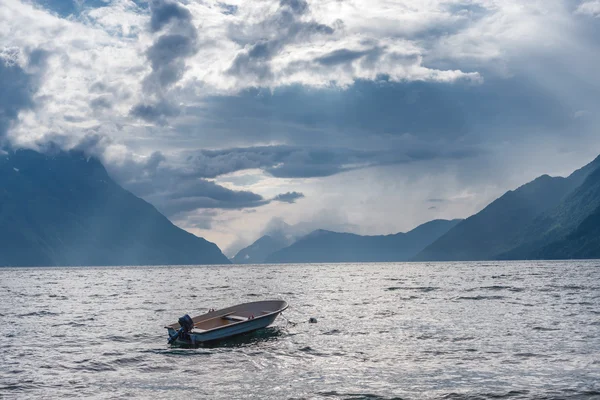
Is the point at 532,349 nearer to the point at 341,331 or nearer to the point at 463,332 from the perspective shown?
the point at 463,332

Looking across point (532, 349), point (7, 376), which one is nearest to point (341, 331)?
point (532, 349)

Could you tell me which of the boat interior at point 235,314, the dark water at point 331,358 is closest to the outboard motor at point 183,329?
the dark water at point 331,358

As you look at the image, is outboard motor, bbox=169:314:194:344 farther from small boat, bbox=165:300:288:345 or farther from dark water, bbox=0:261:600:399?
dark water, bbox=0:261:600:399

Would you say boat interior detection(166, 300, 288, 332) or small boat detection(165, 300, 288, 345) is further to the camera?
boat interior detection(166, 300, 288, 332)

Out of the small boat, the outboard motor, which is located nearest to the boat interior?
the small boat

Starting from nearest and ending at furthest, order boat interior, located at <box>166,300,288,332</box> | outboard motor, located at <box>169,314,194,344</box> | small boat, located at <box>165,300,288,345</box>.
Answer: outboard motor, located at <box>169,314,194,344</box> → small boat, located at <box>165,300,288,345</box> → boat interior, located at <box>166,300,288,332</box>

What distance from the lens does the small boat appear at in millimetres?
38031

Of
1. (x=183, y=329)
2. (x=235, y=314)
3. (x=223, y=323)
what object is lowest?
(x=223, y=323)

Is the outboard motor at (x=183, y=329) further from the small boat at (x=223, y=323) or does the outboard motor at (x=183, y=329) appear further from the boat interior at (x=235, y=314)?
the boat interior at (x=235, y=314)

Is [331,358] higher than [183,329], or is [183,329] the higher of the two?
[183,329]

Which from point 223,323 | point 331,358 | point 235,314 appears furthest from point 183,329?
point 331,358

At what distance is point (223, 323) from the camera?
44.5 m

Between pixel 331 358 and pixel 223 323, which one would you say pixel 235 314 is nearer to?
pixel 223 323

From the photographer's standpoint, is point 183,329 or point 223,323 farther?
point 223,323
